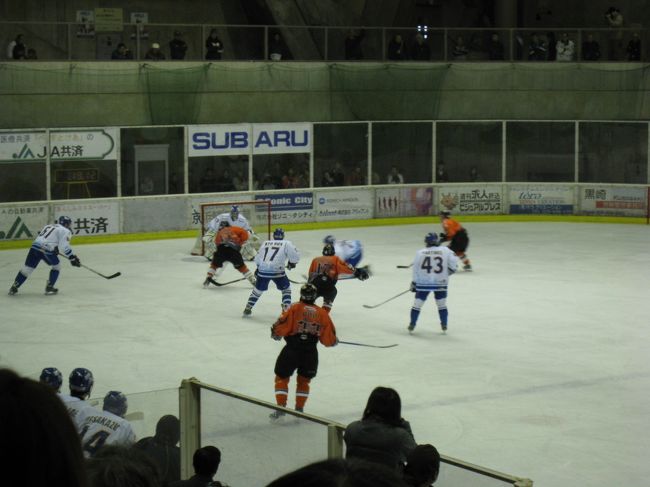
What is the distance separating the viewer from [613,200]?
24859mm

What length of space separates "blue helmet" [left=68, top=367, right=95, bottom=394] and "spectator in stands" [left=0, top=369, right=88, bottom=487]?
5364 mm

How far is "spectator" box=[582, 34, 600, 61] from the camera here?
24828 millimetres

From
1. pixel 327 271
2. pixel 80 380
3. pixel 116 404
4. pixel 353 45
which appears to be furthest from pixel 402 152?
pixel 116 404

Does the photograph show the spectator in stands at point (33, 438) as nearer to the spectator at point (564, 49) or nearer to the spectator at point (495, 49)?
the spectator at point (495, 49)

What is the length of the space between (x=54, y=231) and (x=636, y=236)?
12.4 metres

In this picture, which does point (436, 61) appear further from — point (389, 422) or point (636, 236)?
point (389, 422)

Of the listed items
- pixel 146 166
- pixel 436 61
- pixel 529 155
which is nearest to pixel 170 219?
pixel 146 166

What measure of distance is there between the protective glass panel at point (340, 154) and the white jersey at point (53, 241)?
9101 millimetres

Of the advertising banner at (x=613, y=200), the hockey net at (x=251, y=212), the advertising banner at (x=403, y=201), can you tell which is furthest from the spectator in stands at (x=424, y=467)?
the advertising banner at (x=613, y=200)

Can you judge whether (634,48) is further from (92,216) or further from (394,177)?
(92,216)

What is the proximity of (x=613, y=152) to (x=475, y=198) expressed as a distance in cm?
336

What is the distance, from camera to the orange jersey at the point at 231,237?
16281 mm

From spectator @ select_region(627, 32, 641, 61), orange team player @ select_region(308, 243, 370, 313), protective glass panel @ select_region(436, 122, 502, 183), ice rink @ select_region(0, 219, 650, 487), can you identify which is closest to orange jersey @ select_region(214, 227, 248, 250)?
ice rink @ select_region(0, 219, 650, 487)

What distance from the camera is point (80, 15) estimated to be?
977 inches
